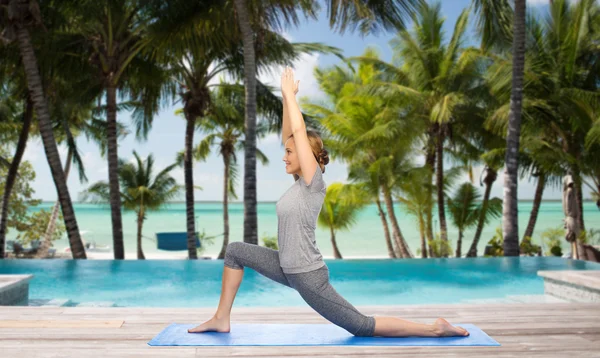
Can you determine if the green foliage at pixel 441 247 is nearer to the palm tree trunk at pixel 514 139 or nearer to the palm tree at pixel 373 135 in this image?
the palm tree at pixel 373 135

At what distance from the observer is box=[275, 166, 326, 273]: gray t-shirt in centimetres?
302

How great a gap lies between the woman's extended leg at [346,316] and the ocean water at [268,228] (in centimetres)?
3019

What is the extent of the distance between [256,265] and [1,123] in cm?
1626

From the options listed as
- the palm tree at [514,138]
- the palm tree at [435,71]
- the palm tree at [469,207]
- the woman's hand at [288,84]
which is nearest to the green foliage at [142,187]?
the palm tree at [435,71]

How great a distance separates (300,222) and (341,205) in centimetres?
1592

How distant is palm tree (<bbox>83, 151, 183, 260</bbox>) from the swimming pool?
1257 cm

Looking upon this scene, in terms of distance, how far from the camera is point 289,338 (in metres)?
3.31

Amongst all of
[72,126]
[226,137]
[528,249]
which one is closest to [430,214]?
[528,249]

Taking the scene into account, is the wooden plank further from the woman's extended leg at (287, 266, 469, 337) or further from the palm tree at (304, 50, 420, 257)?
the palm tree at (304, 50, 420, 257)

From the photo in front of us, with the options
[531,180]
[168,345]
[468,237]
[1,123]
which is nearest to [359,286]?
[168,345]

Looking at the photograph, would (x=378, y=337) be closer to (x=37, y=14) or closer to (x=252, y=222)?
(x=252, y=222)

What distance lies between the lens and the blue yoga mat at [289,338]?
3174 mm

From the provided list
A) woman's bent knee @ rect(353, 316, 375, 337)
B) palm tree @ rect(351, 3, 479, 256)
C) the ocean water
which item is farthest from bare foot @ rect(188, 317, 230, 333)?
Result: the ocean water

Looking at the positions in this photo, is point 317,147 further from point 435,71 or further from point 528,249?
point 435,71
